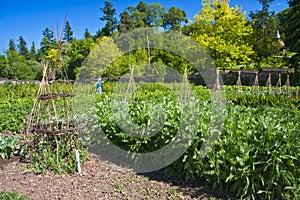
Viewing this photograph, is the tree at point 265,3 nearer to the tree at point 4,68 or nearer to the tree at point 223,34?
the tree at point 223,34

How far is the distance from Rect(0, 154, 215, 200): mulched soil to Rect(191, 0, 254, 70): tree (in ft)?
52.9

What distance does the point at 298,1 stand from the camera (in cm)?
1892

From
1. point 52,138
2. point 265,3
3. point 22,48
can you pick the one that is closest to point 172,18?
point 265,3

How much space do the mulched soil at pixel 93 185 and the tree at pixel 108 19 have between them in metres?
37.3

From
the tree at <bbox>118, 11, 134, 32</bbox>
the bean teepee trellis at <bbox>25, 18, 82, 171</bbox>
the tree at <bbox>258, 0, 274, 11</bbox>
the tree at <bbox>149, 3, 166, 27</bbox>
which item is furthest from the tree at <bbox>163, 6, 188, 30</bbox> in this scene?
the bean teepee trellis at <bbox>25, 18, 82, 171</bbox>

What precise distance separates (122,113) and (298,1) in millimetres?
19128

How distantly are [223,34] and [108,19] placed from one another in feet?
82.1

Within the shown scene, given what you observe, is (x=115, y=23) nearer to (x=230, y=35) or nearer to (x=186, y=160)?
(x=230, y=35)

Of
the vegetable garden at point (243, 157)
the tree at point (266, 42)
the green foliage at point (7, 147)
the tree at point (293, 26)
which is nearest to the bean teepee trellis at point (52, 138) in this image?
the green foliage at point (7, 147)

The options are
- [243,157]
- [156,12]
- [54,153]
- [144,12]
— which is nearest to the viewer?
[243,157]

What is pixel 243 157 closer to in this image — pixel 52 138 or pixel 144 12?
pixel 52 138

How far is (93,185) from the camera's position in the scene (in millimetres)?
3844

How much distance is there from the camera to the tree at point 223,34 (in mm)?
19156

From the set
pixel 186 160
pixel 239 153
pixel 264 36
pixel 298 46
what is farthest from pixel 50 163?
pixel 264 36
